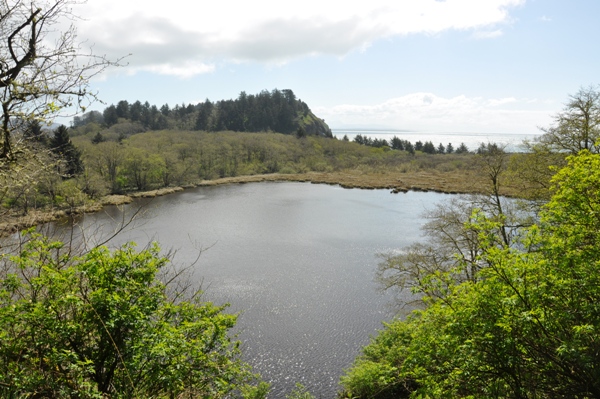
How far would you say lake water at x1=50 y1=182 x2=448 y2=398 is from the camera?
562 inches

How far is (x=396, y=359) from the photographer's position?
11.0 m

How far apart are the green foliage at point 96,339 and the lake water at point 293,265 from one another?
377 centimetres

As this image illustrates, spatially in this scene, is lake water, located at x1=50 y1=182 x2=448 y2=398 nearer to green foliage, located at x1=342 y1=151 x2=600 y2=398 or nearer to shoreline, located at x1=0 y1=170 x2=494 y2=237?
shoreline, located at x1=0 y1=170 x2=494 y2=237

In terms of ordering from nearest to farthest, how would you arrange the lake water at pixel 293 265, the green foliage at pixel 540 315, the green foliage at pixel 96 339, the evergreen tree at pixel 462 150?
1. the green foliage at pixel 96 339
2. the green foliage at pixel 540 315
3. the lake water at pixel 293 265
4. the evergreen tree at pixel 462 150

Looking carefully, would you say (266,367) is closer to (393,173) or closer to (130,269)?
(130,269)

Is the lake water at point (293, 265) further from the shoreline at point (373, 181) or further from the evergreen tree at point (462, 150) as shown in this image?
the evergreen tree at point (462, 150)

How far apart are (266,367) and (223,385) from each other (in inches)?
317

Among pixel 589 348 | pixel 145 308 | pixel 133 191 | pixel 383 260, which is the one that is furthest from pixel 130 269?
pixel 133 191

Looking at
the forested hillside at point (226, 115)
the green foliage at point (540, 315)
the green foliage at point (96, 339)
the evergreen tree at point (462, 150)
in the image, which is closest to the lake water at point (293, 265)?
the green foliage at point (96, 339)

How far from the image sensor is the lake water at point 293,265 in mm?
14266

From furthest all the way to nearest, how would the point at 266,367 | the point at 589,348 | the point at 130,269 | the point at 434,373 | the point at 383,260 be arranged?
the point at 383,260 < the point at 266,367 < the point at 434,373 < the point at 130,269 < the point at 589,348

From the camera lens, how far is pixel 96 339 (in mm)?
5324

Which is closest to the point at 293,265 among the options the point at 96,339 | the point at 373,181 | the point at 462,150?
the point at 96,339

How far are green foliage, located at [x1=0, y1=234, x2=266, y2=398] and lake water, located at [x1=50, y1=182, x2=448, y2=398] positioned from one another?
377cm
